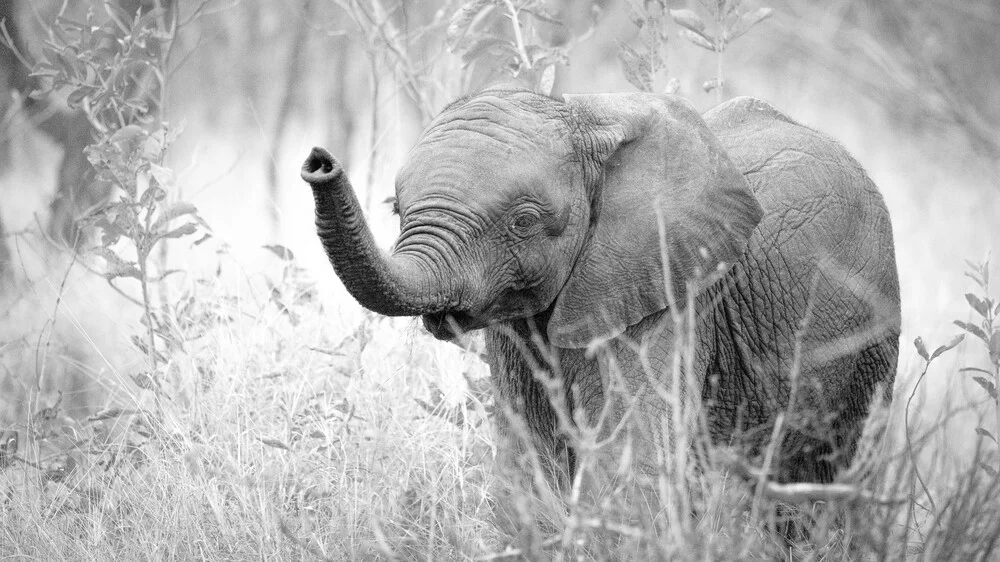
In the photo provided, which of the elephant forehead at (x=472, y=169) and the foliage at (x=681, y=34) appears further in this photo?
the foliage at (x=681, y=34)

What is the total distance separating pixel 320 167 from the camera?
3469mm

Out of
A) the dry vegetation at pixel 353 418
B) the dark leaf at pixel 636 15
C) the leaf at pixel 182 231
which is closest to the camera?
the dry vegetation at pixel 353 418

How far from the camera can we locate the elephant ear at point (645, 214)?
167 inches

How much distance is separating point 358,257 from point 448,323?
0.55 meters

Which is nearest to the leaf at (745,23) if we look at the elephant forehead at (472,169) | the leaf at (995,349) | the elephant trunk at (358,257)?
the leaf at (995,349)

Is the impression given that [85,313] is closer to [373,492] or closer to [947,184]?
[373,492]

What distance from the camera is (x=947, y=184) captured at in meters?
12.4

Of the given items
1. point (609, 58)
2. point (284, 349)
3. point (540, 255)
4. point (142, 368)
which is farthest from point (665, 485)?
point (609, 58)

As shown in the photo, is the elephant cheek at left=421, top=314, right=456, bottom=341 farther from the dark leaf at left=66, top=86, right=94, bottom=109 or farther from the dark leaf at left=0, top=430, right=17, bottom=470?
the dark leaf at left=66, top=86, right=94, bottom=109

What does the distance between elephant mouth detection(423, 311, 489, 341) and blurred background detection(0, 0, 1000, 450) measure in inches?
33.3

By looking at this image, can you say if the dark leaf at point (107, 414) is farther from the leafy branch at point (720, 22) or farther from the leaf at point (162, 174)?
the leafy branch at point (720, 22)

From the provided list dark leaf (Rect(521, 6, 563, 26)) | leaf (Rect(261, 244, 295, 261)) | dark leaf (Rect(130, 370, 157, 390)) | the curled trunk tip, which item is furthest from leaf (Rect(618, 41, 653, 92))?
the curled trunk tip

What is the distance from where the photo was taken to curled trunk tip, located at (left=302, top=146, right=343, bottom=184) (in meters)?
3.40

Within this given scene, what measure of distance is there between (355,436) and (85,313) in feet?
10.9
